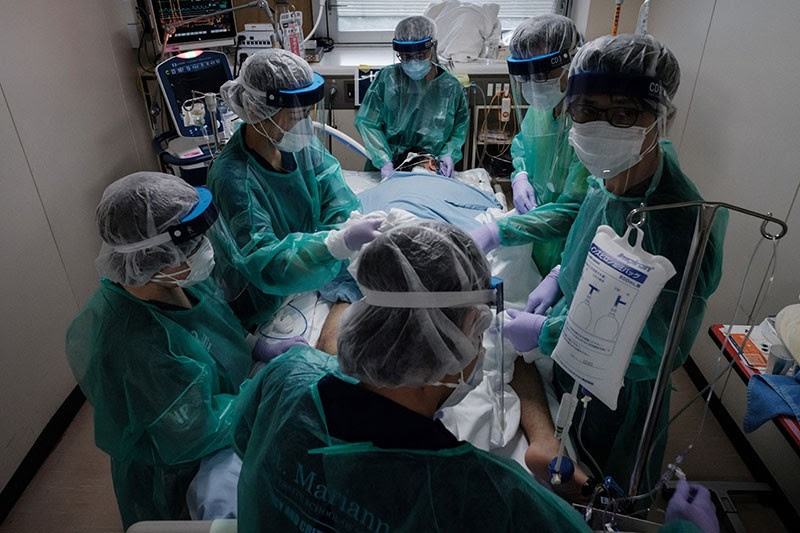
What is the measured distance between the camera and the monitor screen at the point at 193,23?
2844 millimetres

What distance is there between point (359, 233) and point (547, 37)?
0.99 meters

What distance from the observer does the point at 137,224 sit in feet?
3.77

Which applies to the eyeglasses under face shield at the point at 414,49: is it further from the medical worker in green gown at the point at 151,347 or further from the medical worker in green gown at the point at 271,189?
the medical worker in green gown at the point at 151,347

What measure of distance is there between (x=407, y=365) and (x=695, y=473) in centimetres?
174

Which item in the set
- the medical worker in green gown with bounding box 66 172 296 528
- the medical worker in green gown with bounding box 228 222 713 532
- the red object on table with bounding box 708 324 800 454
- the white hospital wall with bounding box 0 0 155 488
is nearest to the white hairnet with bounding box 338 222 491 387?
the medical worker in green gown with bounding box 228 222 713 532

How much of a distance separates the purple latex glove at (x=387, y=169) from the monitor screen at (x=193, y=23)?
114 centimetres

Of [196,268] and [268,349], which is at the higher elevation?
[196,268]

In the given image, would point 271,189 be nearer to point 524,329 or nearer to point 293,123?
point 293,123

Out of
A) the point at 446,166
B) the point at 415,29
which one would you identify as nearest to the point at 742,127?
the point at 446,166

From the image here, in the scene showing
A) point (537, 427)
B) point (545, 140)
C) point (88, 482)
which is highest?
point (545, 140)

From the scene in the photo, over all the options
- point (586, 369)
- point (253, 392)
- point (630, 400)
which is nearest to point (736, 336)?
point (630, 400)

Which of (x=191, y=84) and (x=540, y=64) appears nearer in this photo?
(x=540, y=64)

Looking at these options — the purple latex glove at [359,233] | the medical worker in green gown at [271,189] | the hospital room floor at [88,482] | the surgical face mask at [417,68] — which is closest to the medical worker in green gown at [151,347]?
the medical worker in green gown at [271,189]

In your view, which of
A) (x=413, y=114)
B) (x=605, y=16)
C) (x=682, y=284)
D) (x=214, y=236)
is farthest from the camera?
(x=605, y=16)
